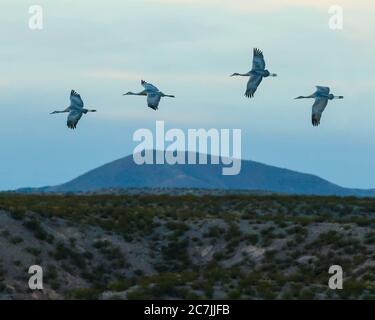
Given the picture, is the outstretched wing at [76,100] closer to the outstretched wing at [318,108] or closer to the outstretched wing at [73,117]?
the outstretched wing at [73,117]

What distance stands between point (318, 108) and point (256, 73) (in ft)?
11.0

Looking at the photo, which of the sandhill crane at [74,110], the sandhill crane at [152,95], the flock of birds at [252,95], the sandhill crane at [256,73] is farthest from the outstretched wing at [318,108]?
the sandhill crane at [74,110]

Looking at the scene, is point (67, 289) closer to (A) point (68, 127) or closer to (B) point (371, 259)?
(A) point (68, 127)

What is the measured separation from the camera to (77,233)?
63.3m

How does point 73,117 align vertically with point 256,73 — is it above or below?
below

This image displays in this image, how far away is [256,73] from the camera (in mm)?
49375

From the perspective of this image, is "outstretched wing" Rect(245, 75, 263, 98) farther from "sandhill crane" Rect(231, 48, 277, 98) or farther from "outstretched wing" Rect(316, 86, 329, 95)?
"outstretched wing" Rect(316, 86, 329, 95)

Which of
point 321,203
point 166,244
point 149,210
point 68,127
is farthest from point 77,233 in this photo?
point 321,203

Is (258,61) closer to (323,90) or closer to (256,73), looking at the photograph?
(256,73)

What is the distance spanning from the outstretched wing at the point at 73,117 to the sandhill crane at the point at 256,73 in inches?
297

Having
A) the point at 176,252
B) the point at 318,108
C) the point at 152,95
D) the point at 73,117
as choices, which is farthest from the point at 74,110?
the point at 176,252

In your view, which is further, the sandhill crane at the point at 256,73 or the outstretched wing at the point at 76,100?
the outstretched wing at the point at 76,100

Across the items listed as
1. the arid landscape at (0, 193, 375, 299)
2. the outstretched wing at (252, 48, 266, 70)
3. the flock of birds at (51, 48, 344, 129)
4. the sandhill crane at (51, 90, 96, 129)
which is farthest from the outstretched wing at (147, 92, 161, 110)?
the arid landscape at (0, 193, 375, 299)

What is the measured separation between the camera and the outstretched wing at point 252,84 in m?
48.0
